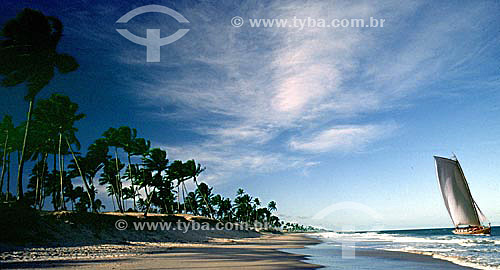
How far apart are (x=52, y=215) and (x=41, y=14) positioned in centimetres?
1834

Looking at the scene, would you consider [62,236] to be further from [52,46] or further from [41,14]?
[41,14]

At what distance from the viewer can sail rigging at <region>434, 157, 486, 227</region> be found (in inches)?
1817

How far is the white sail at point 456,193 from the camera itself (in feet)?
152

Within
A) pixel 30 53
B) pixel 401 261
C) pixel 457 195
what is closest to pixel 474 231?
pixel 457 195

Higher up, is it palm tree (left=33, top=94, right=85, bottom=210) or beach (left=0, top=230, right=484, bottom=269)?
palm tree (left=33, top=94, right=85, bottom=210)

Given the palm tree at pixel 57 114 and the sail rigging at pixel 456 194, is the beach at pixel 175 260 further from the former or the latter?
the sail rigging at pixel 456 194

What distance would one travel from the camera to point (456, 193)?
152 feet

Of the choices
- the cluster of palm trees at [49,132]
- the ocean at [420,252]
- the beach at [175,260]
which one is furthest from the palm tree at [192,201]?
the beach at [175,260]

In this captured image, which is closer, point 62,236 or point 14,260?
point 14,260

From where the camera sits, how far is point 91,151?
55531 millimetres

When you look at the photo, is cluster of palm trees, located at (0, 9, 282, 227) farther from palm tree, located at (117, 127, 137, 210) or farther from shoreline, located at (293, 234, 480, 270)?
shoreline, located at (293, 234, 480, 270)

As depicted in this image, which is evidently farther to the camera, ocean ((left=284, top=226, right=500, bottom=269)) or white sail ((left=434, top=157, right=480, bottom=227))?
white sail ((left=434, top=157, right=480, bottom=227))

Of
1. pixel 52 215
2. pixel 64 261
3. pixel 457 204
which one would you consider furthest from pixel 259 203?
pixel 64 261

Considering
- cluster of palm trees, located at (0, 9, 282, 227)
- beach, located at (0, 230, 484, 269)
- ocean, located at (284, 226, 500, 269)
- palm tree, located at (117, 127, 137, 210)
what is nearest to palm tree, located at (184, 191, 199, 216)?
cluster of palm trees, located at (0, 9, 282, 227)
